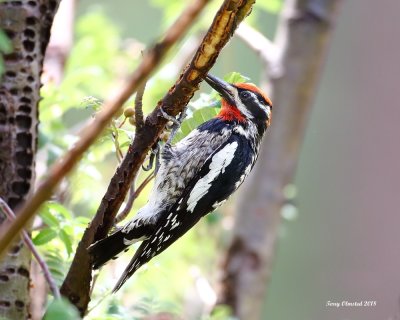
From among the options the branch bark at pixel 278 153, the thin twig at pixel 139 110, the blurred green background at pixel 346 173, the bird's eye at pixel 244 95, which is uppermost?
the thin twig at pixel 139 110

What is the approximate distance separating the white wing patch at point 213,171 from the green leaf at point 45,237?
641 mm

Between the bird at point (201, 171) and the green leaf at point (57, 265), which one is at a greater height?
the bird at point (201, 171)

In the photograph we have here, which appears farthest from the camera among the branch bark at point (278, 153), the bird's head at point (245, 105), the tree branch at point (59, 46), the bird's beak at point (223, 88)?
the branch bark at point (278, 153)

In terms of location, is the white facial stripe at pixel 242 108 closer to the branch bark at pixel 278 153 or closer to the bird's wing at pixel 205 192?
the bird's wing at pixel 205 192

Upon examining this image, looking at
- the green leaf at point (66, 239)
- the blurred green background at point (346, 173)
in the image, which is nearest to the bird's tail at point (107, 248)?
the green leaf at point (66, 239)

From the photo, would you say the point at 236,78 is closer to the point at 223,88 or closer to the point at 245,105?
the point at 223,88

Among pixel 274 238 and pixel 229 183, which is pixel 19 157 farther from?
pixel 274 238

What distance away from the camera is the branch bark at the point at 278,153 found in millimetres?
4504

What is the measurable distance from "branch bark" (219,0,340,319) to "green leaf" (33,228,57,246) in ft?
7.04

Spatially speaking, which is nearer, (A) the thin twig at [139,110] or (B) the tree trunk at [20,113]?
(A) the thin twig at [139,110]

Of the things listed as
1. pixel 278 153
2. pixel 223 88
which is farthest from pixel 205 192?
pixel 278 153

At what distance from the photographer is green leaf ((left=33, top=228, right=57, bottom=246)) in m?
2.46

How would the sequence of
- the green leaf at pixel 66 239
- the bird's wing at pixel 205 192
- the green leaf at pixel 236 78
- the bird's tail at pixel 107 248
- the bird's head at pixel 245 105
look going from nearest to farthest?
1. the bird's tail at pixel 107 248
2. the green leaf at pixel 66 239
3. the green leaf at pixel 236 78
4. the bird's wing at pixel 205 192
5. the bird's head at pixel 245 105

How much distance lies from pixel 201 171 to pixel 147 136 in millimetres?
986
